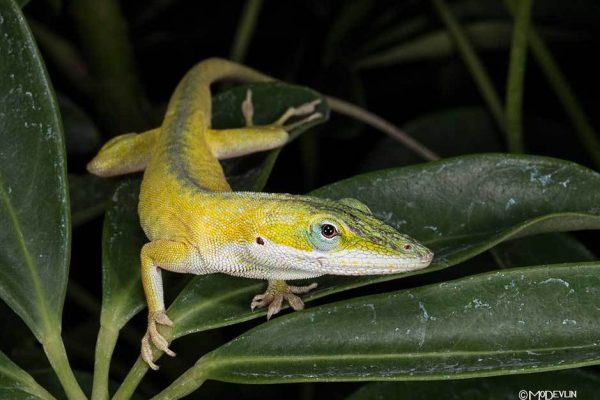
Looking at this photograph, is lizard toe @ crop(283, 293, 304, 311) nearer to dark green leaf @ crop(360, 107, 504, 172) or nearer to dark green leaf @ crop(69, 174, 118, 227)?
dark green leaf @ crop(69, 174, 118, 227)

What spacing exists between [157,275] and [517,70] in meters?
1.50

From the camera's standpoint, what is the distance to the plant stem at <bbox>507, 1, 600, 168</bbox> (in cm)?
315

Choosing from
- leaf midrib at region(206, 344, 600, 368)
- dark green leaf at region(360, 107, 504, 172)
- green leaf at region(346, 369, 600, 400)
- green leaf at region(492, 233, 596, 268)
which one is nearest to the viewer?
leaf midrib at region(206, 344, 600, 368)

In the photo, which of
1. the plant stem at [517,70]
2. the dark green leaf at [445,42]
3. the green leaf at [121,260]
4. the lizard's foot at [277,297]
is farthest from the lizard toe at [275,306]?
the dark green leaf at [445,42]

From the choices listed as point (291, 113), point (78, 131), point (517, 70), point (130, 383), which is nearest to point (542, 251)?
point (517, 70)

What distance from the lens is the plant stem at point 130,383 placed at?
77.9 inches

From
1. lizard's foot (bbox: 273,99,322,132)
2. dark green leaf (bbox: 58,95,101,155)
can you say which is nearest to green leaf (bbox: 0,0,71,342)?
lizard's foot (bbox: 273,99,322,132)

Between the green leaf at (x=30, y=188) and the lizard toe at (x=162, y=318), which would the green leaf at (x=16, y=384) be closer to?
the green leaf at (x=30, y=188)

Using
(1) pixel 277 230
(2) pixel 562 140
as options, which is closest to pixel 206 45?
(2) pixel 562 140

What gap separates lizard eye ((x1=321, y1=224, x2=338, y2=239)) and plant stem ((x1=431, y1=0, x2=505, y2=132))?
4.56ft

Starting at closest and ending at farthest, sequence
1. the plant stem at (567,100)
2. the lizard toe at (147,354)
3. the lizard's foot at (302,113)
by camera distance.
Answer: the lizard toe at (147,354)
the lizard's foot at (302,113)
the plant stem at (567,100)

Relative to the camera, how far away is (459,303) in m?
1.96

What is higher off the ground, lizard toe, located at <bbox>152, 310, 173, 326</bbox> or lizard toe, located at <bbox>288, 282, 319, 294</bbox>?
lizard toe, located at <bbox>288, 282, 319, 294</bbox>

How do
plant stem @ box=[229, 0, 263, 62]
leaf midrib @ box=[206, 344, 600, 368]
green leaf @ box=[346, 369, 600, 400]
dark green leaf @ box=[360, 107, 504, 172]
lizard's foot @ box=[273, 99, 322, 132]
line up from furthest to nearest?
1. dark green leaf @ box=[360, 107, 504, 172]
2. plant stem @ box=[229, 0, 263, 62]
3. lizard's foot @ box=[273, 99, 322, 132]
4. green leaf @ box=[346, 369, 600, 400]
5. leaf midrib @ box=[206, 344, 600, 368]
